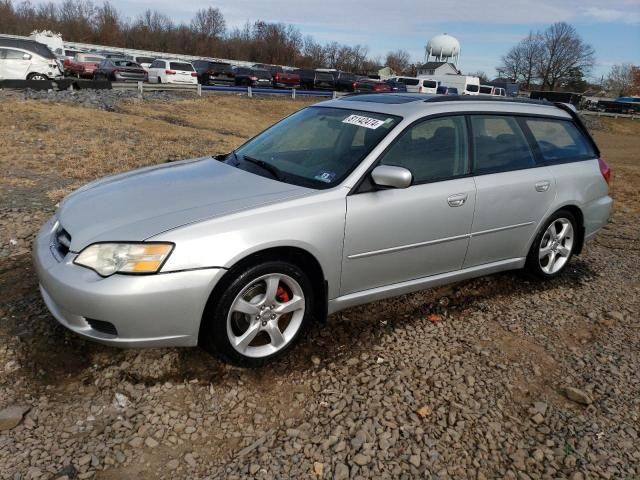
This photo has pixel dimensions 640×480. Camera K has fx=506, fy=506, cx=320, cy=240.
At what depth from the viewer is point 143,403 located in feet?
8.89

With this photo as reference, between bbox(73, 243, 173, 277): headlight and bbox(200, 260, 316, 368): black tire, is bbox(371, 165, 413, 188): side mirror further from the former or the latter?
bbox(73, 243, 173, 277): headlight

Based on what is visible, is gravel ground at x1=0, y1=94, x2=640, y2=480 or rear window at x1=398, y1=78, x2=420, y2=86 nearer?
gravel ground at x1=0, y1=94, x2=640, y2=480

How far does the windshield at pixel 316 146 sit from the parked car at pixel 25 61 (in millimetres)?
19667

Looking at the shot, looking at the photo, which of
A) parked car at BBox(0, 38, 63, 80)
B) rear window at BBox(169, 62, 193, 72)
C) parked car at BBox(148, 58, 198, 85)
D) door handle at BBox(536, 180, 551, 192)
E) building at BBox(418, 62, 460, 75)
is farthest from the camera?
building at BBox(418, 62, 460, 75)

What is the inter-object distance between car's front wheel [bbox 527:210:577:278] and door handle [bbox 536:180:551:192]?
315 mm

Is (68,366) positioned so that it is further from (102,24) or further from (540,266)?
(102,24)

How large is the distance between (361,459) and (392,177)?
1.61 meters

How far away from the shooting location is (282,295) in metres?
3.10

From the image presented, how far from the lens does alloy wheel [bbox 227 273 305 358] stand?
2.91m

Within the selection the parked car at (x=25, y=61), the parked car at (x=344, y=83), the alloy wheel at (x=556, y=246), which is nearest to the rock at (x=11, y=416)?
the alloy wheel at (x=556, y=246)

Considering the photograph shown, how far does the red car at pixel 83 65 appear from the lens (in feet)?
101

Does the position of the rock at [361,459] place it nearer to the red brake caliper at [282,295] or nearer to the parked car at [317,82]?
the red brake caliper at [282,295]

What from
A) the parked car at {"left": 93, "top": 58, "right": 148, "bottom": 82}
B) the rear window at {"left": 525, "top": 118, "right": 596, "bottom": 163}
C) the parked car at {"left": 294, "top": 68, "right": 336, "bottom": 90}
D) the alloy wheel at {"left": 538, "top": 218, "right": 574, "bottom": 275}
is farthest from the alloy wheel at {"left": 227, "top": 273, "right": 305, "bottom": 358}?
the parked car at {"left": 294, "top": 68, "right": 336, "bottom": 90}

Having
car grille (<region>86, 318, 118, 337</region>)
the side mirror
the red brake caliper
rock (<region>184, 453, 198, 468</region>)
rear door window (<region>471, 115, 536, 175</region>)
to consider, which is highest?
rear door window (<region>471, 115, 536, 175</region>)
